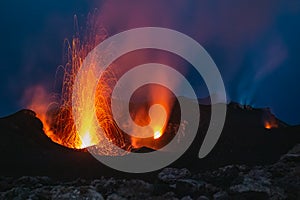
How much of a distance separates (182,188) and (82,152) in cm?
1649

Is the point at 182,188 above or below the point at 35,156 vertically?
below

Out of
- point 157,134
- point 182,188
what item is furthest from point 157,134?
point 182,188

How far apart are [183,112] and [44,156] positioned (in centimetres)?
4084

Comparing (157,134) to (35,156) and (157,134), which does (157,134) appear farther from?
(35,156)

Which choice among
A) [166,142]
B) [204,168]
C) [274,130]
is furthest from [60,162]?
[274,130]

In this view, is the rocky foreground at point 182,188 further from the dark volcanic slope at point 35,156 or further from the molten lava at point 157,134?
the molten lava at point 157,134

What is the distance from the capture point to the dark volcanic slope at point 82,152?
29.9 metres

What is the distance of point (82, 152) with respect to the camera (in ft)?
114

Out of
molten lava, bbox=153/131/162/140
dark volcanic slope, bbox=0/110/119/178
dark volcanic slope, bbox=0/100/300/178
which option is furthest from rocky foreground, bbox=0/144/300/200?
molten lava, bbox=153/131/162/140

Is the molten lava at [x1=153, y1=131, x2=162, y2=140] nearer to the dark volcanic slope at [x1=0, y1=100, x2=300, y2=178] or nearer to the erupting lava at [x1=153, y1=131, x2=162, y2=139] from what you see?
the erupting lava at [x1=153, y1=131, x2=162, y2=139]

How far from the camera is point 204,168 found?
102 ft

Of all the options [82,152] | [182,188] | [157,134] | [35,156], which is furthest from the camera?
[157,134]

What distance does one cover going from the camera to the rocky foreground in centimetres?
1873

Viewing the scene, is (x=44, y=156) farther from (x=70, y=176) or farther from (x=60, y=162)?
(x=70, y=176)
